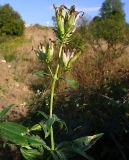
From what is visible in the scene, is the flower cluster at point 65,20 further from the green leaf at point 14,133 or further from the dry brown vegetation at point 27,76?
the dry brown vegetation at point 27,76

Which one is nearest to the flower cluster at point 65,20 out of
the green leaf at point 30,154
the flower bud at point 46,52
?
the flower bud at point 46,52

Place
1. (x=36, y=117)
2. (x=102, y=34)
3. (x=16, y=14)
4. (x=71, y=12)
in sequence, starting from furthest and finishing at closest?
(x=16, y=14)
(x=102, y=34)
(x=36, y=117)
(x=71, y=12)

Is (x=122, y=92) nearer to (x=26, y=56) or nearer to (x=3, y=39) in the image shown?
(x=26, y=56)

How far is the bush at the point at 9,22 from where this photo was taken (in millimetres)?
21547

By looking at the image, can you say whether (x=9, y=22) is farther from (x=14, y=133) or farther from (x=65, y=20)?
(x=14, y=133)

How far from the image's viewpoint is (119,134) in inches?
157

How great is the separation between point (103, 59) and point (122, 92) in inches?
207

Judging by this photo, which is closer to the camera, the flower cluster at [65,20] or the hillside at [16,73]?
the flower cluster at [65,20]

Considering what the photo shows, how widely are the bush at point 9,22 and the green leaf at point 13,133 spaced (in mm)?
19779

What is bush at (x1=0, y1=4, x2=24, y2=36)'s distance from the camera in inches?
848

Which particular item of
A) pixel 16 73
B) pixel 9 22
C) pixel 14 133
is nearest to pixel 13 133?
pixel 14 133

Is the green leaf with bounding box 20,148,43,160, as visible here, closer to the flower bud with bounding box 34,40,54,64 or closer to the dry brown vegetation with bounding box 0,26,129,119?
the flower bud with bounding box 34,40,54,64

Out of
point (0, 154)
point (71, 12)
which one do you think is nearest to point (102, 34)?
point (0, 154)

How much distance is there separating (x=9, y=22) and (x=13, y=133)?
67.1ft
